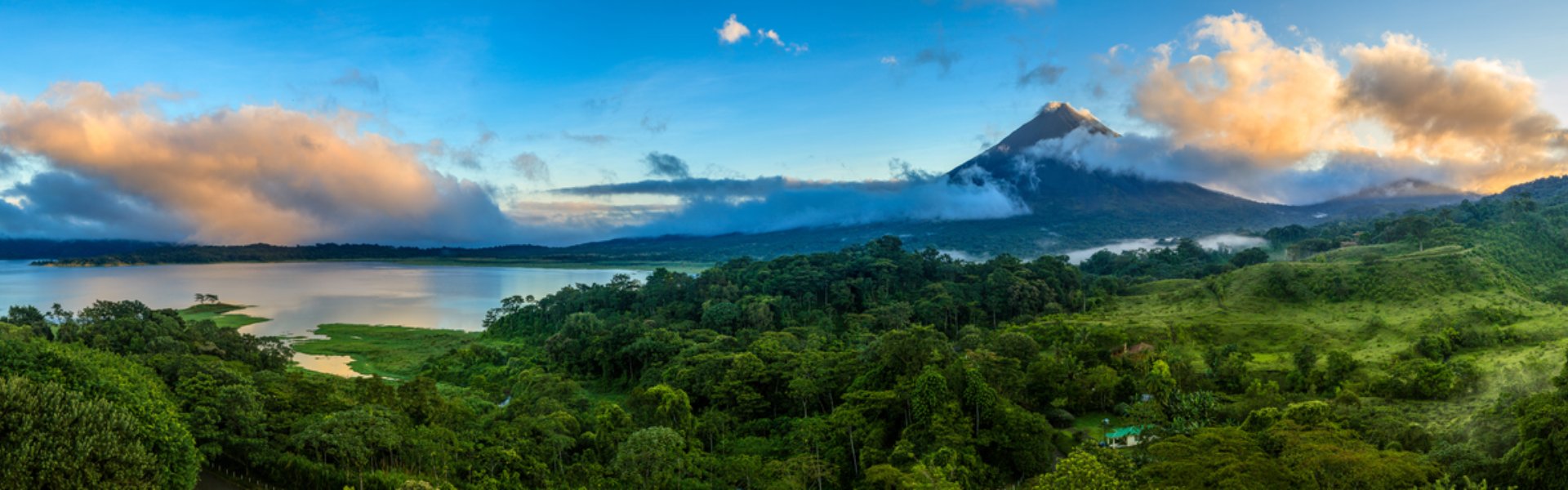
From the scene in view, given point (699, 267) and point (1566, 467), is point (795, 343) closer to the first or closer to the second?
point (1566, 467)

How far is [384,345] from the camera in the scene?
4684 centimetres

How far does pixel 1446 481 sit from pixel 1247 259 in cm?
4598

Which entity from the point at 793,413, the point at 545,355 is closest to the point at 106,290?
the point at 545,355

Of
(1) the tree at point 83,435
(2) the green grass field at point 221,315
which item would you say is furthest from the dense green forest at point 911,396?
(2) the green grass field at point 221,315

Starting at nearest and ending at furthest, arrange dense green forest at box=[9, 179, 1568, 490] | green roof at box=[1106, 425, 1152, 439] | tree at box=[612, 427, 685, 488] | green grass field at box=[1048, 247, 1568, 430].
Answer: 1. dense green forest at box=[9, 179, 1568, 490]
2. tree at box=[612, 427, 685, 488]
3. green roof at box=[1106, 425, 1152, 439]
4. green grass field at box=[1048, 247, 1568, 430]

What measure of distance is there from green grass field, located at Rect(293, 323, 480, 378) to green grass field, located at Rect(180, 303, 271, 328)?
765 cm

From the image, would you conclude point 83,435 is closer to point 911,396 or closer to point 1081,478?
point 1081,478

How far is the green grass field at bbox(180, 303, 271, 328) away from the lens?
56.7 metres

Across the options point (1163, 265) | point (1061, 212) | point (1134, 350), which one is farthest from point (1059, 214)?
point (1134, 350)

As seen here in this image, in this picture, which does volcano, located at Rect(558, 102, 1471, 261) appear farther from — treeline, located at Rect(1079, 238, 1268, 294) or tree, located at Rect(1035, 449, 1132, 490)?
tree, located at Rect(1035, 449, 1132, 490)

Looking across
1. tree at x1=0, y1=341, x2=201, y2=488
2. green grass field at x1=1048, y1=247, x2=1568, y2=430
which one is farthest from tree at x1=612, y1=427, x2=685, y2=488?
green grass field at x1=1048, y1=247, x2=1568, y2=430

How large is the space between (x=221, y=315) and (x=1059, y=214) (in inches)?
4076

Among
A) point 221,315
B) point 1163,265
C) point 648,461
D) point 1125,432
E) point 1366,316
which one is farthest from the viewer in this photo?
point 221,315

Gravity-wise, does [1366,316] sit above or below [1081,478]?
below
